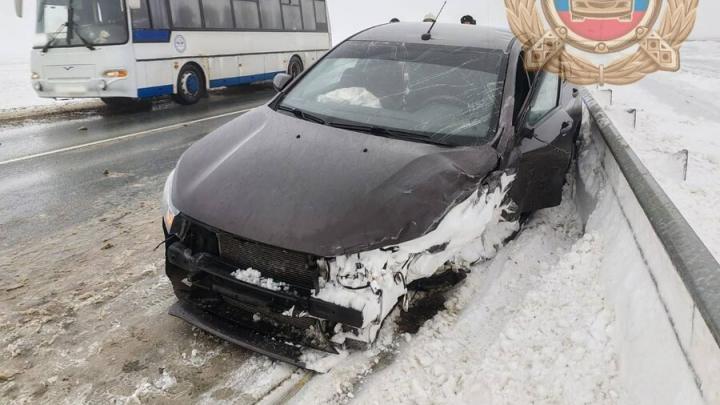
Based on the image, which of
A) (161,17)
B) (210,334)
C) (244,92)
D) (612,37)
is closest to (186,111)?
(161,17)

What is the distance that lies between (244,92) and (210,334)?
523 inches

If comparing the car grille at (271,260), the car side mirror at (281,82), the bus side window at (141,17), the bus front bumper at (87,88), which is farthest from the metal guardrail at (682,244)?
the bus side window at (141,17)

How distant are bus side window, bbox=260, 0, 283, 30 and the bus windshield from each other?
4815 millimetres

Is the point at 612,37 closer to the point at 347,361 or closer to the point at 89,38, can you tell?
the point at 89,38

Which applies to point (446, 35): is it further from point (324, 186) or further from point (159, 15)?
point (159, 15)

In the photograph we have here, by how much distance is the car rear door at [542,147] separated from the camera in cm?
378

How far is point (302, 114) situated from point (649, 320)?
2.55m

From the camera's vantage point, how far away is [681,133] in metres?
7.14

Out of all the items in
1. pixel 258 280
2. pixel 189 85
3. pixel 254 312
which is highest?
pixel 189 85

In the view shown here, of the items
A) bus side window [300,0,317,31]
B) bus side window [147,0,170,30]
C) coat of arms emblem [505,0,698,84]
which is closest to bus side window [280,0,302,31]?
bus side window [300,0,317,31]

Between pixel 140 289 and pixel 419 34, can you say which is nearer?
pixel 140 289

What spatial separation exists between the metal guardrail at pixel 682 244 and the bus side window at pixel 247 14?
1212cm

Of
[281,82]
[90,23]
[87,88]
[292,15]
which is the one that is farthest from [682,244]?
[292,15]

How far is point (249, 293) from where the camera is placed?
2.74 meters
